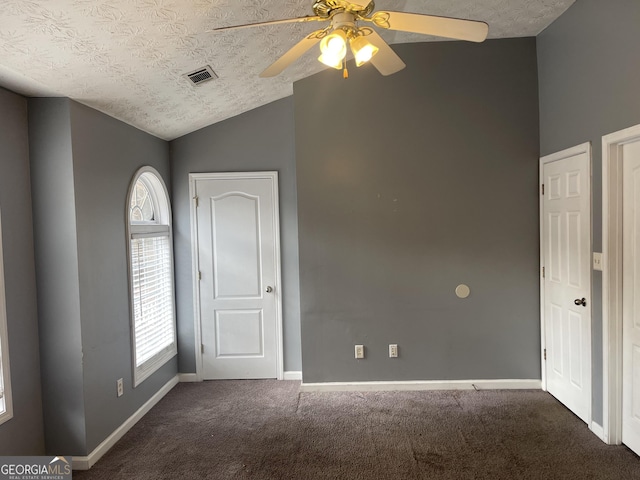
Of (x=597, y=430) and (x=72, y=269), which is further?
(x=597, y=430)

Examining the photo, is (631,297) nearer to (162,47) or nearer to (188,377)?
(162,47)

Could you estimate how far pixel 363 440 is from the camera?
299 cm

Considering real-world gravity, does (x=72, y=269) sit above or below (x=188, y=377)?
above

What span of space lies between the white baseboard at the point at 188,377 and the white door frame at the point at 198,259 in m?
0.03

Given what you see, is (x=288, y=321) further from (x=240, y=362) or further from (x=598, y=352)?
(x=598, y=352)

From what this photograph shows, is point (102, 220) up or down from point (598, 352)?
up

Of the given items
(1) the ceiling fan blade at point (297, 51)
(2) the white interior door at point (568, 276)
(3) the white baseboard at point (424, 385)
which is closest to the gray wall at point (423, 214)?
(3) the white baseboard at point (424, 385)

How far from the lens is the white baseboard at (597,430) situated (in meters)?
2.88

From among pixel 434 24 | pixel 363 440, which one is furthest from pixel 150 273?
pixel 434 24

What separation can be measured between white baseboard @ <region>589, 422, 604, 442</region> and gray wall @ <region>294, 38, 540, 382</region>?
2.65 feet

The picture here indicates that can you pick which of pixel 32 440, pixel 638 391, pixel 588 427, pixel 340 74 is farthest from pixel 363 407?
pixel 340 74

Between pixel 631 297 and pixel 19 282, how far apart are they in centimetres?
378

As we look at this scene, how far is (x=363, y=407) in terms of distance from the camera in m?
3.51

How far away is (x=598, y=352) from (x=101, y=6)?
142 inches
